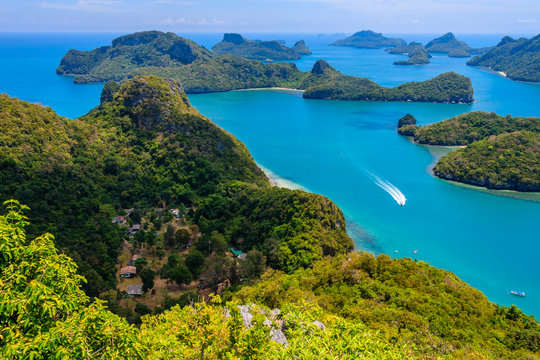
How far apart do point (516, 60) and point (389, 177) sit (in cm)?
16497

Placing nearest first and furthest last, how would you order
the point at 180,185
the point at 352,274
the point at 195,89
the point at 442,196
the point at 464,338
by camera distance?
the point at 464,338 → the point at 352,274 → the point at 180,185 → the point at 442,196 → the point at 195,89

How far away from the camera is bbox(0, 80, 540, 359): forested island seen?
17.7 feet

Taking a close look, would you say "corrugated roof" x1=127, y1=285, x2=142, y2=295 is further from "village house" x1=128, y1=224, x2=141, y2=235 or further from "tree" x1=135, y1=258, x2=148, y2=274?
"village house" x1=128, y1=224, x2=141, y2=235

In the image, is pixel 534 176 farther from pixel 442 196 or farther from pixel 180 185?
pixel 180 185

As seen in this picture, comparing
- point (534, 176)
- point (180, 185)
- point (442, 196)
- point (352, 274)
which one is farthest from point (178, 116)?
point (534, 176)

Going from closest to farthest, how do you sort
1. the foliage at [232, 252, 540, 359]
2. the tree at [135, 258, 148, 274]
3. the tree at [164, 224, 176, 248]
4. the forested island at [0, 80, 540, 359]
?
the forested island at [0, 80, 540, 359], the foliage at [232, 252, 540, 359], the tree at [135, 258, 148, 274], the tree at [164, 224, 176, 248]

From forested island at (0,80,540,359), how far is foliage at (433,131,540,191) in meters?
27.2

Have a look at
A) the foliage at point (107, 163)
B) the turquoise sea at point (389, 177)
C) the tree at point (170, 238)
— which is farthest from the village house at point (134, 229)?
the turquoise sea at point (389, 177)

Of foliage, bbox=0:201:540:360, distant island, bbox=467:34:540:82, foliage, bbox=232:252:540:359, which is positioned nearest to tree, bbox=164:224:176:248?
foliage, bbox=232:252:540:359

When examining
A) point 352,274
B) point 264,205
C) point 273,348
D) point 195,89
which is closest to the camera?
point 273,348

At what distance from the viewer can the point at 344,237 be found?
3216cm

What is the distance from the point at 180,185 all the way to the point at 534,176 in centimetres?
5047

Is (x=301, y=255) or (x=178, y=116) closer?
(x=301, y=255)

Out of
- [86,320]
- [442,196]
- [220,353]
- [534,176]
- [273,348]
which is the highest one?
[86,320]
